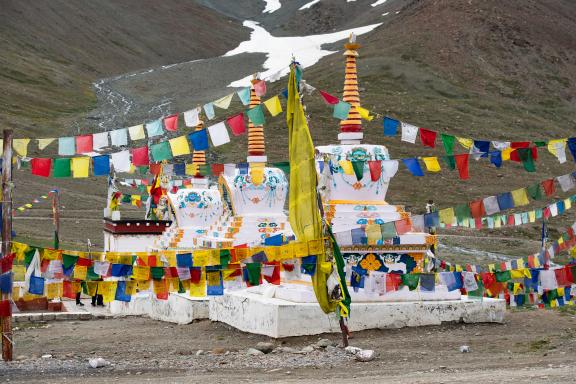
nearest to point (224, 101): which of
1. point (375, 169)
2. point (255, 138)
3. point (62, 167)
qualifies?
point (62, 167)

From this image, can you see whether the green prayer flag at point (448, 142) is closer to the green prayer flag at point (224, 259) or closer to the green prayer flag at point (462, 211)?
the green prayer flag at point (462, 211)

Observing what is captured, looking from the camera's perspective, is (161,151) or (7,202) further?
(161,151)

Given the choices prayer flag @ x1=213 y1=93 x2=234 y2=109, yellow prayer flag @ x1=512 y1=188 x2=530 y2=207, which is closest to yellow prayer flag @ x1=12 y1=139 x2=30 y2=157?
prayer flag @ x1=213 y1=93 x2=234 y2=109

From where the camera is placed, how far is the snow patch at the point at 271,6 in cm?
13125

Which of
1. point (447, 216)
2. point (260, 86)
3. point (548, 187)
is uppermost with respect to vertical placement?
point (260, 86)

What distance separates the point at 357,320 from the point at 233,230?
200 inches

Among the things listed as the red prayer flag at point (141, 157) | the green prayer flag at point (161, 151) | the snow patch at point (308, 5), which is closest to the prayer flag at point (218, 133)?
the green prayer flag at point (161, 151)

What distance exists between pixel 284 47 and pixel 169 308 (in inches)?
3241

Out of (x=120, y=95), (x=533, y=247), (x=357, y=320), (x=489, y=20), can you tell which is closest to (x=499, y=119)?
(x=489, y=20)

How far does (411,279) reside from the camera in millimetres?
13734

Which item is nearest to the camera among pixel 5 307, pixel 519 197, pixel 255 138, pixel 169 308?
pixel 519 197

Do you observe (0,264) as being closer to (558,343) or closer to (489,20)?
(558,343)

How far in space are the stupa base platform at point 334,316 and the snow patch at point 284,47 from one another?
6253cm

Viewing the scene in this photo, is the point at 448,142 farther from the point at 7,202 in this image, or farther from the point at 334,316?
the point at 7,202
